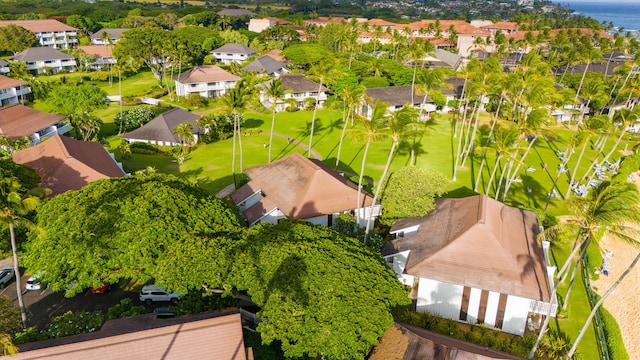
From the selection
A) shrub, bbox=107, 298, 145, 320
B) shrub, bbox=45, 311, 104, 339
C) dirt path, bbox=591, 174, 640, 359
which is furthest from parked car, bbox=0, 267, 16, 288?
dirt path, bbox=591, 174, 640, 359

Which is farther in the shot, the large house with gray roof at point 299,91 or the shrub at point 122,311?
the large house with gray roof at point 299,91

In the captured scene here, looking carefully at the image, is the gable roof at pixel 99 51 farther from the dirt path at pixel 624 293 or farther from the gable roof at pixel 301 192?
the dirt path at pixel 624 293

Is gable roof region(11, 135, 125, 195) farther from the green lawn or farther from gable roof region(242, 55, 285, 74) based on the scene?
gable roof region(242, 55, 285, 74)

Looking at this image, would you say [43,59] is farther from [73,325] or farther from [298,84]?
[73,325]

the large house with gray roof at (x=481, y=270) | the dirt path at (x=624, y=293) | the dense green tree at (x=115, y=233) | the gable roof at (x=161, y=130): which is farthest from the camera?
the gable roof at (x=161, y=130)

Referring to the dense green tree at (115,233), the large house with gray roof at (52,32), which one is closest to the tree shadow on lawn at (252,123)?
the dense green tree at (115,233)

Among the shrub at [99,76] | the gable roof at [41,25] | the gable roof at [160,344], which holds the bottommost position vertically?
the shrub at [99,76]

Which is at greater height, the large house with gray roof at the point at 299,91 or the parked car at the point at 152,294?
the large house with gray roof at the point at 299,91

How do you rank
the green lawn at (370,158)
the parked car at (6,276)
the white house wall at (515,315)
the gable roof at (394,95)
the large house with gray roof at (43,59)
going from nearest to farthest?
1. the white house wall at (515,315)
2. the parked car at (6,276)
3. the green lawn at (370,158)
4. the gable roof at (394,95)
5. the large house with gray roof at (43,59)
